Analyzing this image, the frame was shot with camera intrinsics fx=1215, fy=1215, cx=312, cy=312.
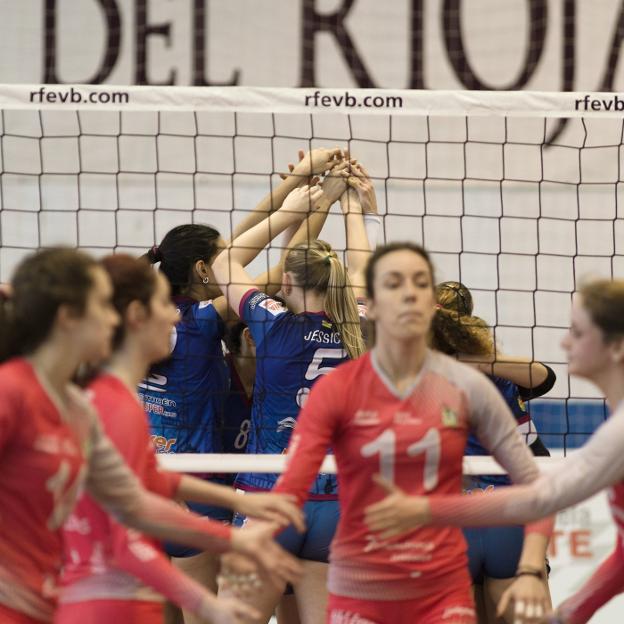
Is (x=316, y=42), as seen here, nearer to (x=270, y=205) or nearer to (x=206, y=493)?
(x=270, y=205)

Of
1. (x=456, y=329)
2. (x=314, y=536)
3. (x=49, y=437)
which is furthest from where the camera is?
(x=456, y=329)

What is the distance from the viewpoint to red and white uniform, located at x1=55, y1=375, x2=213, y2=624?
2.84 m

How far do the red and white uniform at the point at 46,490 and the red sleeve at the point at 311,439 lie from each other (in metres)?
0.30

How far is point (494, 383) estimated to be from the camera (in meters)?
4.46

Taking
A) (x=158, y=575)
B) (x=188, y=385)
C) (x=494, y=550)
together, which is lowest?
(x=494, y=550)

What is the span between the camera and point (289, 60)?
22.8ft

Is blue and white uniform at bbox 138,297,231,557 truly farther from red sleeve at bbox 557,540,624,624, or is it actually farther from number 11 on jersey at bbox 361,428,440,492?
red sleeve at bbox 557,540,624,624

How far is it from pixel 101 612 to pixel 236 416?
199 cm

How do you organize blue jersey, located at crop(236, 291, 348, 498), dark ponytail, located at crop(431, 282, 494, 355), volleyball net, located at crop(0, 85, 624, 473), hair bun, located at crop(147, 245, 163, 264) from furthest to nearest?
volleyball net, located at crop(0, 85, 624, 473)
hair bun, located at crop(147, 245, 163, 264)
blue jersey, located at crop(236, 291, 348, 498)
dark ponytail, located at crop(431, 282, 494, 355)

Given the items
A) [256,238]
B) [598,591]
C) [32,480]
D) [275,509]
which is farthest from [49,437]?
Answer: [256,238]

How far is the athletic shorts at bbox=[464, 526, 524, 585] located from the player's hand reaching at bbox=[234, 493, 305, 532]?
1.29 m

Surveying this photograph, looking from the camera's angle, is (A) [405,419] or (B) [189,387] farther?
(B) [189,387]

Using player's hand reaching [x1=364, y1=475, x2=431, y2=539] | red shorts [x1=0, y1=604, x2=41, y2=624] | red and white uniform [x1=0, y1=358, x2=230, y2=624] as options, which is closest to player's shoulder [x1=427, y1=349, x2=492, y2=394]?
player's hand reaching [x1=364, y1=475, x2=431, y2=539]

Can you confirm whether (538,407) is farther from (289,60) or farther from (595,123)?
(289,60)
